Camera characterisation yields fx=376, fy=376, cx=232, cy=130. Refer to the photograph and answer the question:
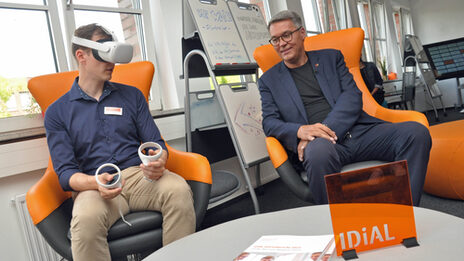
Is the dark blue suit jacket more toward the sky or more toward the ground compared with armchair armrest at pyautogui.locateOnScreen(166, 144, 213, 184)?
more toward the sky

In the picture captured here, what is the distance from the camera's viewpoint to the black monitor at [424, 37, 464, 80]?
5777mm

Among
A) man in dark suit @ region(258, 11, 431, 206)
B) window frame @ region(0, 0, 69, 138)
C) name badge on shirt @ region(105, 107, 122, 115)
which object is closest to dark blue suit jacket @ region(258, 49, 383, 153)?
man in dark suit @ region(258, 11, 431, 206)

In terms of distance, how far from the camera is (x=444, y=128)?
2631mm

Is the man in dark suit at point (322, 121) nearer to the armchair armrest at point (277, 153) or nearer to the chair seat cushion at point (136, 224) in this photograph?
the armchair armrest at point (277, 153)

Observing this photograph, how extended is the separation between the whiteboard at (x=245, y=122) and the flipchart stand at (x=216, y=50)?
A: 0.07ft

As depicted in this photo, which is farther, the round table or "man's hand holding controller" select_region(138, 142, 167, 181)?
"man's hand holding controller" select_region(138, 142, 167, 181)

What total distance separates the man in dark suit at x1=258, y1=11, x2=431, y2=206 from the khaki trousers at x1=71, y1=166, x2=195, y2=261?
0.64 meters

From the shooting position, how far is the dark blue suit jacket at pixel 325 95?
2.04 meters

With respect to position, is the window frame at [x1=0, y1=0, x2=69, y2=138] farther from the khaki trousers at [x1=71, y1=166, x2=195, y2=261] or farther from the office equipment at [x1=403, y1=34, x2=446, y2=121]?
the office equipment at [x1=403, y1=34, x2=446, y2=121]

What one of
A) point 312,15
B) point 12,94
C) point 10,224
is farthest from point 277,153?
point 312,15

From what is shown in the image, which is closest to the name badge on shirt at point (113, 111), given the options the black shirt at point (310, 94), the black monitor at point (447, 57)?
the black shirt at point (310, 94)

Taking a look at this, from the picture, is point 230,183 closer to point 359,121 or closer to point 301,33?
point 359,121

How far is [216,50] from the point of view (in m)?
2.70

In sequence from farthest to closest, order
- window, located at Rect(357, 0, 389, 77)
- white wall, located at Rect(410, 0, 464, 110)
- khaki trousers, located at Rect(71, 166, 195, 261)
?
white wall, located at Rect(410, 0, 464, 110) < window, located at Rect(357, 0, 389, 77) < khaki trousers, located at Rect(71, 166, 195, 261)
